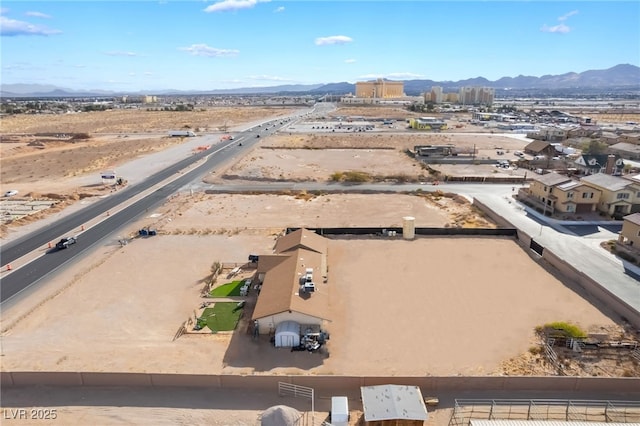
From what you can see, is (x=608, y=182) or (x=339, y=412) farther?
(x=608, y=182)

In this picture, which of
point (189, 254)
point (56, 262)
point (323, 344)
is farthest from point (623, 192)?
point (56, 262)

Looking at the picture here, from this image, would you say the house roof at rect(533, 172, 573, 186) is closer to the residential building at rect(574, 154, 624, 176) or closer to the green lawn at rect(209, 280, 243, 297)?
the residential building at rect(574, 154, 624, 176)

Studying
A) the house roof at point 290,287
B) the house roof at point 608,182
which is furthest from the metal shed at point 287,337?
the house roof at point 608,182

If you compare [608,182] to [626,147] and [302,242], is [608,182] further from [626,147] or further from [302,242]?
[626,147]

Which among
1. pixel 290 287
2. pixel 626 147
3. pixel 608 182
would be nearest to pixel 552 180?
pixel 608 182

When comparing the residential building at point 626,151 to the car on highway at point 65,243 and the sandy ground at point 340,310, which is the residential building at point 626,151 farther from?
the car on highway at point 65,243

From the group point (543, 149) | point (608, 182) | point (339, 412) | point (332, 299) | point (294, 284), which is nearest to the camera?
point (339, 412)
